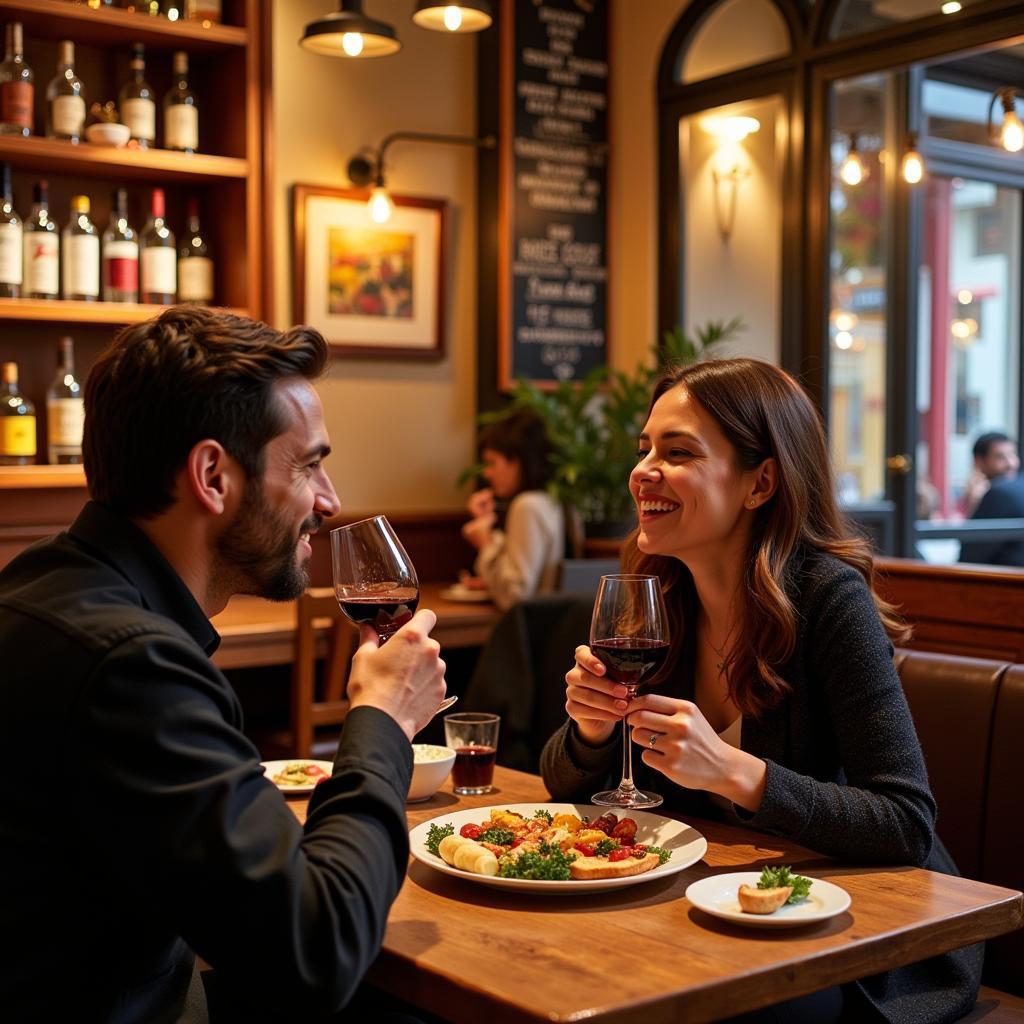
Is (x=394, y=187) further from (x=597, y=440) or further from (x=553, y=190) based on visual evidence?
(x=597, y=440)

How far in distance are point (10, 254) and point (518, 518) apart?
73.1 inches

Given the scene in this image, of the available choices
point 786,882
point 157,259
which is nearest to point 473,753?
point 786,882

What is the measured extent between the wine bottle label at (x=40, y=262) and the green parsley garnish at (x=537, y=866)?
9.41 ft

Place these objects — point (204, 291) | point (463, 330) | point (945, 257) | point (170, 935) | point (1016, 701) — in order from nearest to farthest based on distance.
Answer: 1. point (170, 935)
2. point (1016, 701)
3. point (204, 291)
4. point (463, 330)
5. point (945, 257)

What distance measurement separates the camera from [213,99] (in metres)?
4.44

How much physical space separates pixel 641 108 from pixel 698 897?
457 cm

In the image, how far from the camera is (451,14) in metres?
3.76

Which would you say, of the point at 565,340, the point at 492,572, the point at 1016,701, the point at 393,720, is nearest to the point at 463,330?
the point at 565,340

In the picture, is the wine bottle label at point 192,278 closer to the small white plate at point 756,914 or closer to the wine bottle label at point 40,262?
the wine bottle label at point 40,262

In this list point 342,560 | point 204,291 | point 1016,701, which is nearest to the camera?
point 342,560

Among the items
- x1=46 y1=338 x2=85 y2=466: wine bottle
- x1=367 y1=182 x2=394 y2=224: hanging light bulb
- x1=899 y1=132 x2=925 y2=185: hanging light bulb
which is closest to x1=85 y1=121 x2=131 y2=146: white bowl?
x1=46 y1=338 x2=85 y2=466: wine bottle

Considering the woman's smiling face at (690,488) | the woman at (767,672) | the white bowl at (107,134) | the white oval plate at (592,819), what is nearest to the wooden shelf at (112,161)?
the white bowl at (107,134)

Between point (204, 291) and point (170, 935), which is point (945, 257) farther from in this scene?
point (170, 935)

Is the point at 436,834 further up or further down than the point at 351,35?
further down
